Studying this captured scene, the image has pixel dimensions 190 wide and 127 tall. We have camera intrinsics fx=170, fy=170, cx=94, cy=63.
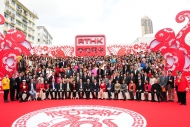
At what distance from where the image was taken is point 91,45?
45.1 ft

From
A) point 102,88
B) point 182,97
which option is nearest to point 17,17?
point 102,88

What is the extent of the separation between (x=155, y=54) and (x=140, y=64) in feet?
8.82

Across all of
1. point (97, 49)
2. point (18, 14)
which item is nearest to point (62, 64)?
point (97, 49)

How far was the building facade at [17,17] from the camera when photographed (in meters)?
29.8

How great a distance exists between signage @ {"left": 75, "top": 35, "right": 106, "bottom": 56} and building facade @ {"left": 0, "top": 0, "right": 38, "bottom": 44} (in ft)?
59.3

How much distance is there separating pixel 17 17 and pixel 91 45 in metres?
26.9

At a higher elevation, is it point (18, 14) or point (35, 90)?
point (18, 14)

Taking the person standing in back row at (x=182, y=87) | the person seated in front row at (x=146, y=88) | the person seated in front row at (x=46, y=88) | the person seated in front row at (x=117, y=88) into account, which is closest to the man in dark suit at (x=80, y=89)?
the person seated in front row at (x=46, y=88)

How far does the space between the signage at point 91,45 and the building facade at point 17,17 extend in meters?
18.1

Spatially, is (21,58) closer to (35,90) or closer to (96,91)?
(35,90)

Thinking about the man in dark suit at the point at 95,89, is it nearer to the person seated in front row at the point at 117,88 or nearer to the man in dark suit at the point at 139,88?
the person seated in front row at the point at 117,88

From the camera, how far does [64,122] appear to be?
13.5 ft

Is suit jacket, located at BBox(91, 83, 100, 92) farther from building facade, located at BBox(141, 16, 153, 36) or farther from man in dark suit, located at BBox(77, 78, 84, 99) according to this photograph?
building facade, located at BBox(141, 16, 153, 36)

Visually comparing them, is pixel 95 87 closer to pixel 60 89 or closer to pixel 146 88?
pixel 60 89
